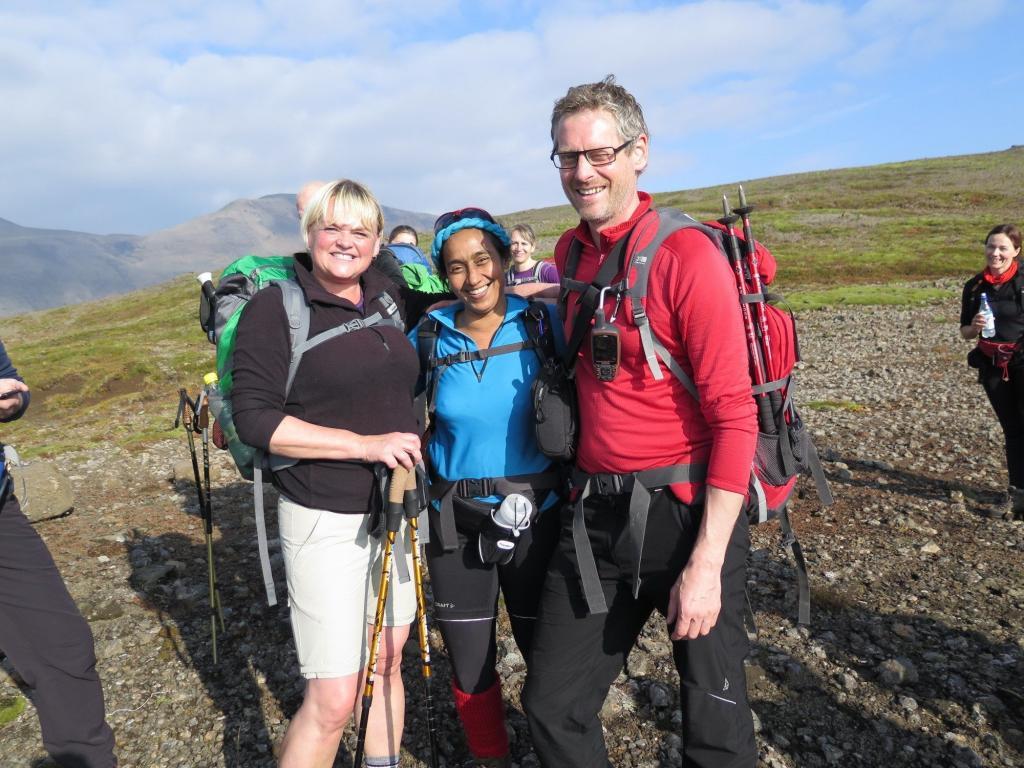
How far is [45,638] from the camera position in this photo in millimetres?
4238

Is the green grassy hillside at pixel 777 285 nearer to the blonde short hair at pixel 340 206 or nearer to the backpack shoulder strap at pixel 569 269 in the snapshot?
the blonde short hair at pixel 340 206

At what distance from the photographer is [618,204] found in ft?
11.6

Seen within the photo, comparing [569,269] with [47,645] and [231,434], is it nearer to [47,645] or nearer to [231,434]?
[231,434]

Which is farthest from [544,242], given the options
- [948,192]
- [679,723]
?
[679,723]

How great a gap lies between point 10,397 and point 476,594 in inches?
127

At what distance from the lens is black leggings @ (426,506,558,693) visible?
4.30 metres

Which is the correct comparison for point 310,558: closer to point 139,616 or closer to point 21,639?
point 21,639

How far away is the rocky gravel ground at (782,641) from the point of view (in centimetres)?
511

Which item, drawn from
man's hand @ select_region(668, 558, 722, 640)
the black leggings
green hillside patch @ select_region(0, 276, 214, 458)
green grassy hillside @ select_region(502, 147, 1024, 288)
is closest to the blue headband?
the black leggings

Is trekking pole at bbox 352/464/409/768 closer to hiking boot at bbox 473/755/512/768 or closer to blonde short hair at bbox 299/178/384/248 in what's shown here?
hiking boot at bbox 473/755/512/768

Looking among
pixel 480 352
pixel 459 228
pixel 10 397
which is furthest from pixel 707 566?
pixel 10 397

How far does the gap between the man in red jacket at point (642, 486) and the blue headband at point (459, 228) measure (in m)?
0.75

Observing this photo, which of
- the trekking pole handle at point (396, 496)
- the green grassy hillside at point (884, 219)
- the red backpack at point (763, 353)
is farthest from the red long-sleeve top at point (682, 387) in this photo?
the green grassy hillside at point (884, 219)

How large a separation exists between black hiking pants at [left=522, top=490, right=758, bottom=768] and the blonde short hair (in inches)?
81.4
